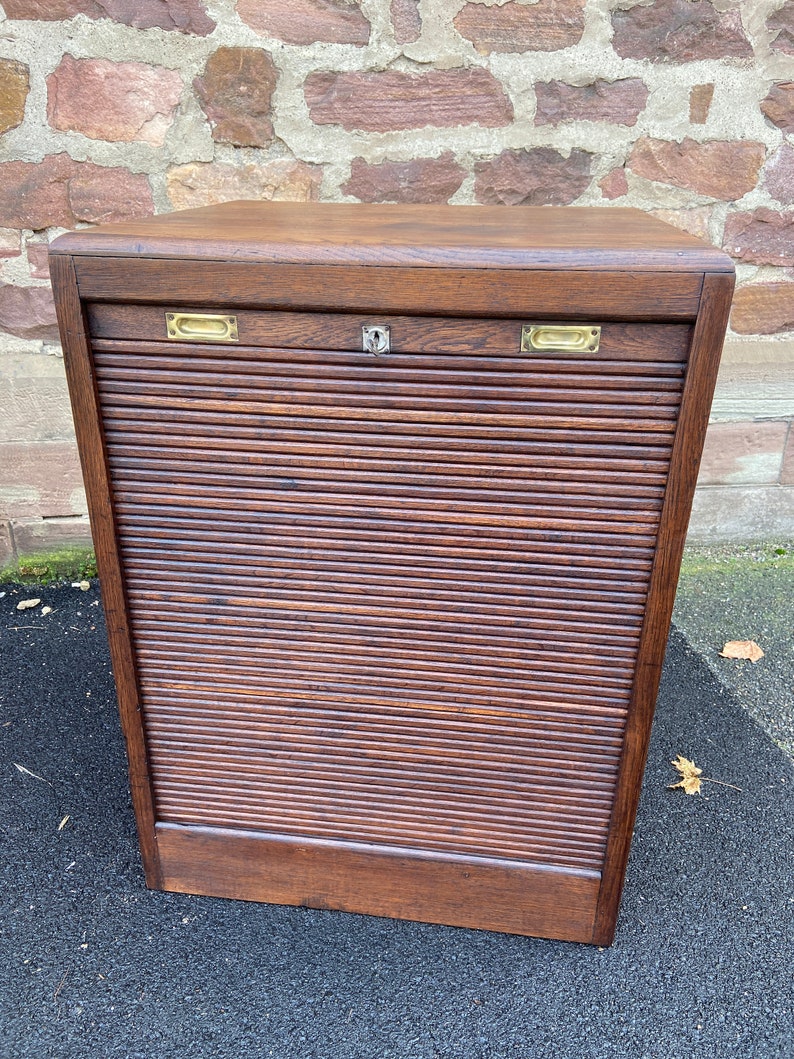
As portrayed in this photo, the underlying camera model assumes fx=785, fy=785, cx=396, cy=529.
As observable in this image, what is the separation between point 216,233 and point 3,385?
1496mm

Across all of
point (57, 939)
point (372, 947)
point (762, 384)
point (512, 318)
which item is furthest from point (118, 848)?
point (762, 384)

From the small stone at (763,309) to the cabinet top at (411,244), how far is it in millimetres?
1237

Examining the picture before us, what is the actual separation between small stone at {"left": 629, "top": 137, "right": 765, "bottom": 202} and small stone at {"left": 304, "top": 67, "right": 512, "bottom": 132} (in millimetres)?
409

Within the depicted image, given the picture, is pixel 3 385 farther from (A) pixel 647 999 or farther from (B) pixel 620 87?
(A) pixel 647 999

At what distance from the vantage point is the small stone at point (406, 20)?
2.00 m

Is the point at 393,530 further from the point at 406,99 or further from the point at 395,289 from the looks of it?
the point at 406,99

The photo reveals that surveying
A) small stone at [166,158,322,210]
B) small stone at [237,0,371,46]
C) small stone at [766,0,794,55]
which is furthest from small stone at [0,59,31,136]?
small stone at [766,0,794,55]

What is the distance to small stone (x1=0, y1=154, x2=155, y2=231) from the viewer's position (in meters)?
2.14

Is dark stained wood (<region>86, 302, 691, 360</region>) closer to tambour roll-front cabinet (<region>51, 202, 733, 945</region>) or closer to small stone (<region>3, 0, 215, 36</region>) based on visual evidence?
tambour roll-front cabinet (<region>51, 202, 733, 945</region>)

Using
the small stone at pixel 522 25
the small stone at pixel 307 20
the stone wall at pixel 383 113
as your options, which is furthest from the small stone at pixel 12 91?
the small stone at pixel 522 25

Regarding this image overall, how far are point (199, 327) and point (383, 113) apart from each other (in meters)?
1.31

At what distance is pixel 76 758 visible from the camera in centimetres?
187

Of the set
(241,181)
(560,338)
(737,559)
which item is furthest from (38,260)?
(737,559)

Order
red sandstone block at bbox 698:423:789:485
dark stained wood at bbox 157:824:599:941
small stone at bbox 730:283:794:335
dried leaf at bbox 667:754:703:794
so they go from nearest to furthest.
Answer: dark stained wood at bbox 157:824:599:941 < dried leaf at bbox 667:754:703:794 < small stone at bbox 730:283:794:335 < red sandstone block at bbox 698:423:789:485
